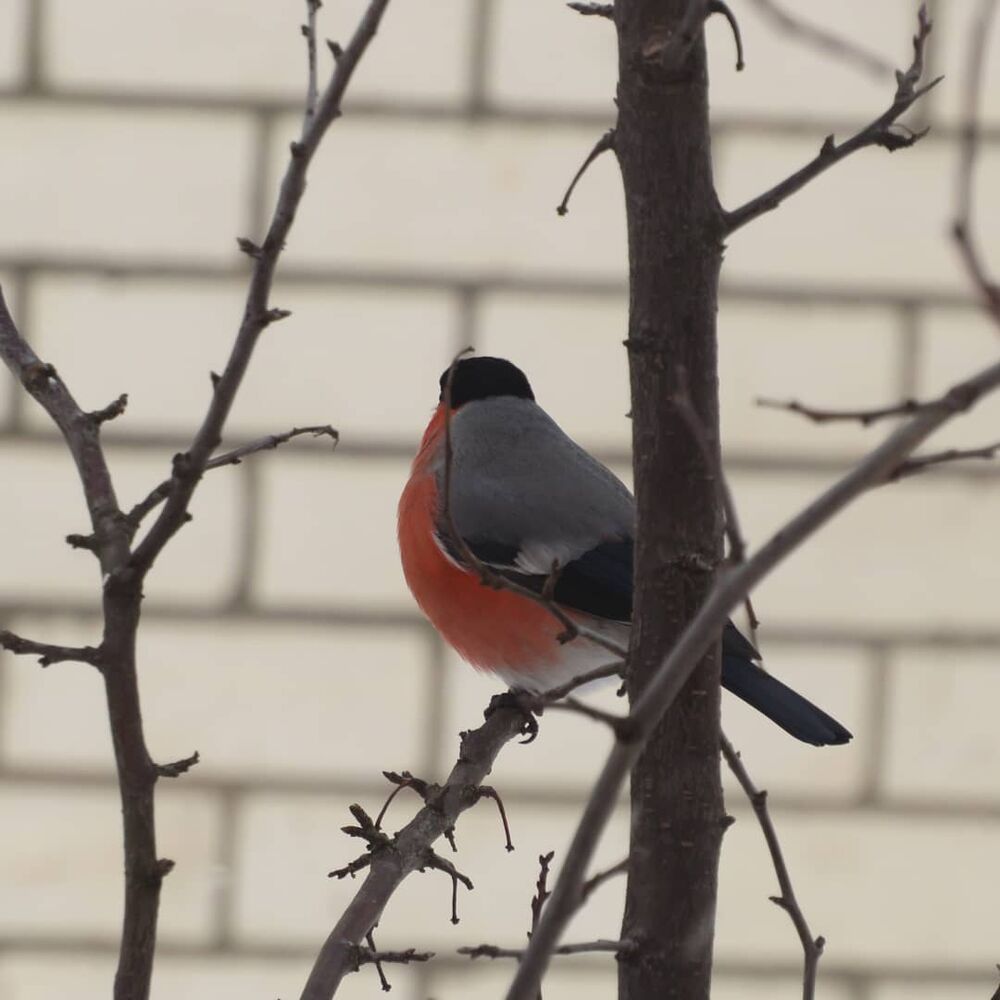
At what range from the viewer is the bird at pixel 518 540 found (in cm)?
140

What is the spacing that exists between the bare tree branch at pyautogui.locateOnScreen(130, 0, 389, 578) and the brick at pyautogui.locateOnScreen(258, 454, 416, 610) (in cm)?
128

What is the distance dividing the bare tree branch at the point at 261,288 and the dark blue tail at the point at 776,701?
32.1 inches

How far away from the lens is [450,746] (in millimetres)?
1838

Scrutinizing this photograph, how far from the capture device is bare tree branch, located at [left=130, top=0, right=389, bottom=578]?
50 centimetres

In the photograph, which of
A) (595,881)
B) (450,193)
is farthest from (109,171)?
(595,881)

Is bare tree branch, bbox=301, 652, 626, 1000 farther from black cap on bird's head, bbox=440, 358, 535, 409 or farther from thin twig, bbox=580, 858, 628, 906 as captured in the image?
black cap on bird's head, bbox=440, 358, 535, 409

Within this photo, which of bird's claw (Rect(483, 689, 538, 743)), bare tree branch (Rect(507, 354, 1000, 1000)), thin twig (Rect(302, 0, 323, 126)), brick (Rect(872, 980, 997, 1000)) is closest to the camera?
bare tree branch (Rect(507, 354, 1000, 1000))

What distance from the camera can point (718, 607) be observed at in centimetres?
43

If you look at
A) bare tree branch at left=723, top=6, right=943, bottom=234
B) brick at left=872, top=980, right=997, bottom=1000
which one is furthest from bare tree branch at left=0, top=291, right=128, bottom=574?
brick at left=872, top=980, right=997, bottom=1000

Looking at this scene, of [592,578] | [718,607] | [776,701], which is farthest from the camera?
[592,578]

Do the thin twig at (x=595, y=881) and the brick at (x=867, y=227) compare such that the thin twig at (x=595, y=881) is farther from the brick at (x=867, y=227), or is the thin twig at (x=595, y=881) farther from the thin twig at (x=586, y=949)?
the brick at (x=867, y=227)

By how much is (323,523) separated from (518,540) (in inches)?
16.9

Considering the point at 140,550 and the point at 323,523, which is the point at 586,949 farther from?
the point at 323,523

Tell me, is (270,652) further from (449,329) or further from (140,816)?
(140,816)
